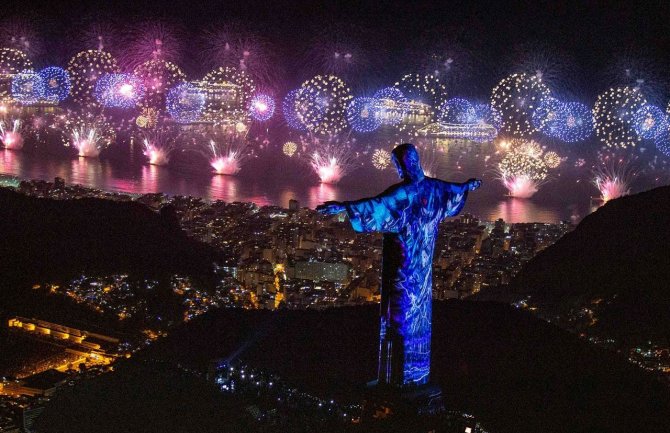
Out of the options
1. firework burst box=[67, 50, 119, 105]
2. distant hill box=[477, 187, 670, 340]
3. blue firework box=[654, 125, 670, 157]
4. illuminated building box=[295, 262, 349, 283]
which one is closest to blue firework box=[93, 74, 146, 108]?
firework burst box=[67, 50, 119, 105]

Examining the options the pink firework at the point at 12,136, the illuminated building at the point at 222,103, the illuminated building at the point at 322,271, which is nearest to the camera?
the illuminated building at the point at 322,271

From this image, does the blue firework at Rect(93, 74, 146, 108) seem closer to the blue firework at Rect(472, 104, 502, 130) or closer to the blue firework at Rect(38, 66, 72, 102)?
the blue firework at Rect(38, 66, 72, 102)

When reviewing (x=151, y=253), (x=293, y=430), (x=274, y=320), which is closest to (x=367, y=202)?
(x=293, y=430)

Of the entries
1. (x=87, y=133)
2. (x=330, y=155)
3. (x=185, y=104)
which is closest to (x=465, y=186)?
(x=330, y=155)

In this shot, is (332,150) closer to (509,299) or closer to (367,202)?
(509,299)

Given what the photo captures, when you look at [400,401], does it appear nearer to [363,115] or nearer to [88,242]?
[88,242]

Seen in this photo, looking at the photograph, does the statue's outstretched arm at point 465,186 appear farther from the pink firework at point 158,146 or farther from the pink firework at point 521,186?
the pink firework at point 158,146

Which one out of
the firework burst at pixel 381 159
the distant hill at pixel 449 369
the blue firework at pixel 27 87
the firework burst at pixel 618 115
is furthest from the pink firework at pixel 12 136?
the distant hill at pixel 449 369
